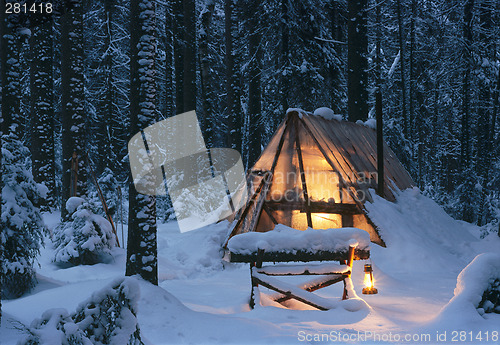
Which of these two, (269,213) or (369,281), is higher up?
(269,213)

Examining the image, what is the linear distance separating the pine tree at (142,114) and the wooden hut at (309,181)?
16.7 ft

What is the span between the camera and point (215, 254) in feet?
38.5

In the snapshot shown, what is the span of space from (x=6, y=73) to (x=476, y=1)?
59.2 ft

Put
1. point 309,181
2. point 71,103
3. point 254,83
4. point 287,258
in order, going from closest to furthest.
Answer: point 287,258 → point 71,103 → point 309,181 → point 254,83

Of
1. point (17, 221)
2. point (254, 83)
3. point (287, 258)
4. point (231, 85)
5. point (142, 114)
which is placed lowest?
point (287, 258)

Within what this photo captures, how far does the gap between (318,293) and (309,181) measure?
487 cm

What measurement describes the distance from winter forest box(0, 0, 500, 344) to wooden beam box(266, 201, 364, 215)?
294cm

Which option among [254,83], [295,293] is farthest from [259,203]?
[254,83]

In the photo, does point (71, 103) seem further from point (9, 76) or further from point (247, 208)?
point (247, 208)

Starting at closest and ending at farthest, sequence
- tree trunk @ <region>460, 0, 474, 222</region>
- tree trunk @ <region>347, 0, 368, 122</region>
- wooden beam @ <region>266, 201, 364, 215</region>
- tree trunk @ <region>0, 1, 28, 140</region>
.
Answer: tree trunk @ <region>0, 1, 28, 140</region> → wooden beam @ <region>266, 201, 364, 215</region> → tree trunk @ <region>347, 0, 368, 122</region> → tree trunk @ <region>460, 0, 474, 222</region>

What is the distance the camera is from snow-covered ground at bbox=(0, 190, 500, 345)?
566 cm

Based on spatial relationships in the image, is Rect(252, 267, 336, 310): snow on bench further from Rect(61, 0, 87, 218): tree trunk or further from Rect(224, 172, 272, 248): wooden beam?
Rect(61, 0, 87, 218): tree trunk

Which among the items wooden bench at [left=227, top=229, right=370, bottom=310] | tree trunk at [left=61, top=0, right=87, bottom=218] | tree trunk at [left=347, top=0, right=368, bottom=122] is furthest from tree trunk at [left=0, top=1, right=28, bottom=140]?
tree trunk at [left=347, top=0, right=368, bottom=122]

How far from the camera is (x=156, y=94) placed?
9852 mm
